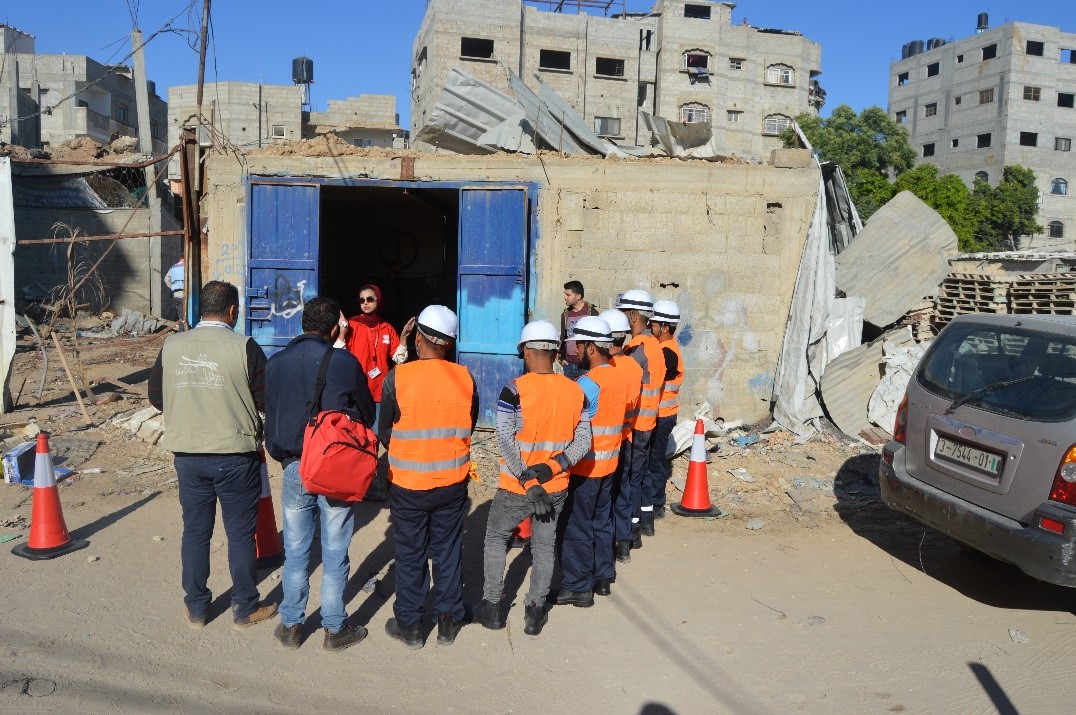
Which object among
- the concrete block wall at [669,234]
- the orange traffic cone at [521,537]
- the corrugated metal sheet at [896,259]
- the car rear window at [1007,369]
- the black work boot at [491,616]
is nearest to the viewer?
the black work boot at [491,616]

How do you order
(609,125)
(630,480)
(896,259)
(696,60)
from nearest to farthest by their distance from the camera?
1. (630,480)
2. (896,259)
3. (609,125)
4. (696,60)

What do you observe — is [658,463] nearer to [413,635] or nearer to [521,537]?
[521,537]

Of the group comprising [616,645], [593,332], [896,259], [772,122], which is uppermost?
[772,122]

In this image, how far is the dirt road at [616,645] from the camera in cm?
375

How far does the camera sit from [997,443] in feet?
15.4

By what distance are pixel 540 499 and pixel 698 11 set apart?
4490 cm

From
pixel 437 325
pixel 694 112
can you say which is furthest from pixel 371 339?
pixel 694 112

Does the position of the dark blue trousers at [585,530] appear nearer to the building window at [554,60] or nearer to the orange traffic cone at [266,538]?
the orange traffic cone at [266,538]

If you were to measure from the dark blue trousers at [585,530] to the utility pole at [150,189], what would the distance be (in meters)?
15.5

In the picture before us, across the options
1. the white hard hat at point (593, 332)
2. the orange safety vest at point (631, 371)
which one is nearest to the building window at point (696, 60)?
the orange safety vest at point (631, 371)

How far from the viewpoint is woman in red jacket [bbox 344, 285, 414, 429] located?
21.7ft

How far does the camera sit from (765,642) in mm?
4426

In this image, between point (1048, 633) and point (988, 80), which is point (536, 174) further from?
point (988, 80)

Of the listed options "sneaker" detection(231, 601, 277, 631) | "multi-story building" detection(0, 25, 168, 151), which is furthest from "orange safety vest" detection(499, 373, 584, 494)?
"multi-story building" detection(0, 25, 168, 151)
